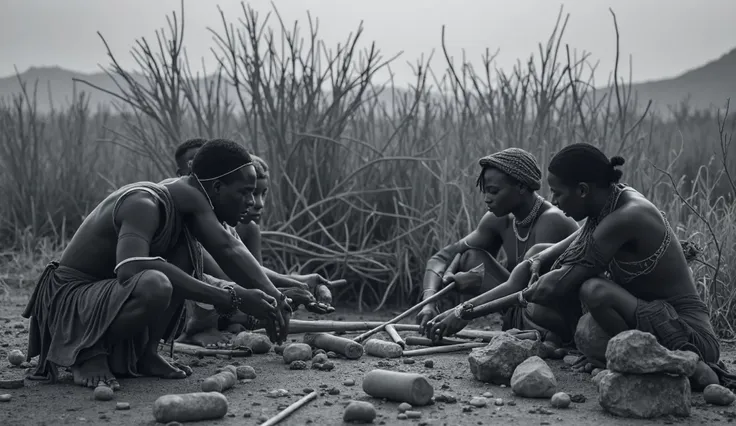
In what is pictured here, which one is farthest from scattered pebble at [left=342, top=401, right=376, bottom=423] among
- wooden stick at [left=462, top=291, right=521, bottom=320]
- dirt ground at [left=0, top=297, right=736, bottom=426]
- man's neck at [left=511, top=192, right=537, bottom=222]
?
man's neck at [left=511, top=192, right=537, bottom=222]

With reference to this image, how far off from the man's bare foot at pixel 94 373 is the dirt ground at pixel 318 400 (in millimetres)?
43

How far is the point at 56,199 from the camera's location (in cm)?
873

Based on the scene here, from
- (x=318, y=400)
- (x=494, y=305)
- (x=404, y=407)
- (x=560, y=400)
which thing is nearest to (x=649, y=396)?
(x=560, y=400)

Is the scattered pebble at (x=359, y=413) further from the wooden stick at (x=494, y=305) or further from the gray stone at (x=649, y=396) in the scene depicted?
the wooden stick at (x=494, y=305)

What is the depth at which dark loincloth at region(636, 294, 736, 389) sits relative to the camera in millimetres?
3984

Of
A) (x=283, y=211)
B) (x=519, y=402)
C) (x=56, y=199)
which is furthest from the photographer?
(x=56, y=199)

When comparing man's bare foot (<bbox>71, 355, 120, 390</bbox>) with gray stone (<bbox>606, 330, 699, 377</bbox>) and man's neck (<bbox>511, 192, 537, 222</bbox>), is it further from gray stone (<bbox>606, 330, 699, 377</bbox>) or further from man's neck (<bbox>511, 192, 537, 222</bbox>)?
man's neck (<bbox>511, 192, 537, 222</bbox>)

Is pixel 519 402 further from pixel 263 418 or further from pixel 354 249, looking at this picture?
pixel 354 249

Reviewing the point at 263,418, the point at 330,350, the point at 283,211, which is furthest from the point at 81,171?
the point at 263,418

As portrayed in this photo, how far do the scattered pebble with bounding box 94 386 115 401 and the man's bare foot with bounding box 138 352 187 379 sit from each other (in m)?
0.47

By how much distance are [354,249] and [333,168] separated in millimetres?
704

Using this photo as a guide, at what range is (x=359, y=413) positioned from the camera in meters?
3.36

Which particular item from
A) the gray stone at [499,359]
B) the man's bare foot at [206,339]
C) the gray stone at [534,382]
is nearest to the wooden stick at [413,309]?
the man's bare foot at [206,339]

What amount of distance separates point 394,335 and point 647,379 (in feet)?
6.33
